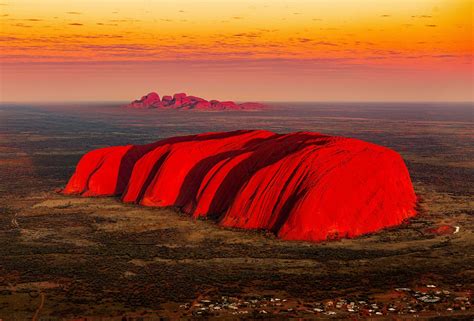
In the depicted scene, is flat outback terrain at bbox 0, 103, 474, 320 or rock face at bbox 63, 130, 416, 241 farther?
rock face at bbox 63, 130, 416, 241

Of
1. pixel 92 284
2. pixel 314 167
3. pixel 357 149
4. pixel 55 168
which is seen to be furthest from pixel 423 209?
pixel 55 168

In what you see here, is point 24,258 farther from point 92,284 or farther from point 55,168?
point 55,168

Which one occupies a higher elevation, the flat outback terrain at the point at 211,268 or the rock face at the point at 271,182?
the rock face at the point at 271,182

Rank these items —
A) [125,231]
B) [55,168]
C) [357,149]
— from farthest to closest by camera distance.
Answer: [55,168], [357,149], [125,231]

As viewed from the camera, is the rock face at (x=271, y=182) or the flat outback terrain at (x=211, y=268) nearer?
the flat outback terrain at (x=211, y=268)

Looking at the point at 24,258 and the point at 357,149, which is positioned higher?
the point at 357,149

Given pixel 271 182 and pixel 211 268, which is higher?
pixel 271 182

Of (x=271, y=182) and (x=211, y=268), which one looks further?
(x=271, y=182)

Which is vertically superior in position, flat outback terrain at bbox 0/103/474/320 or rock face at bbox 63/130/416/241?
rock face at bbox 63/130/416/241
